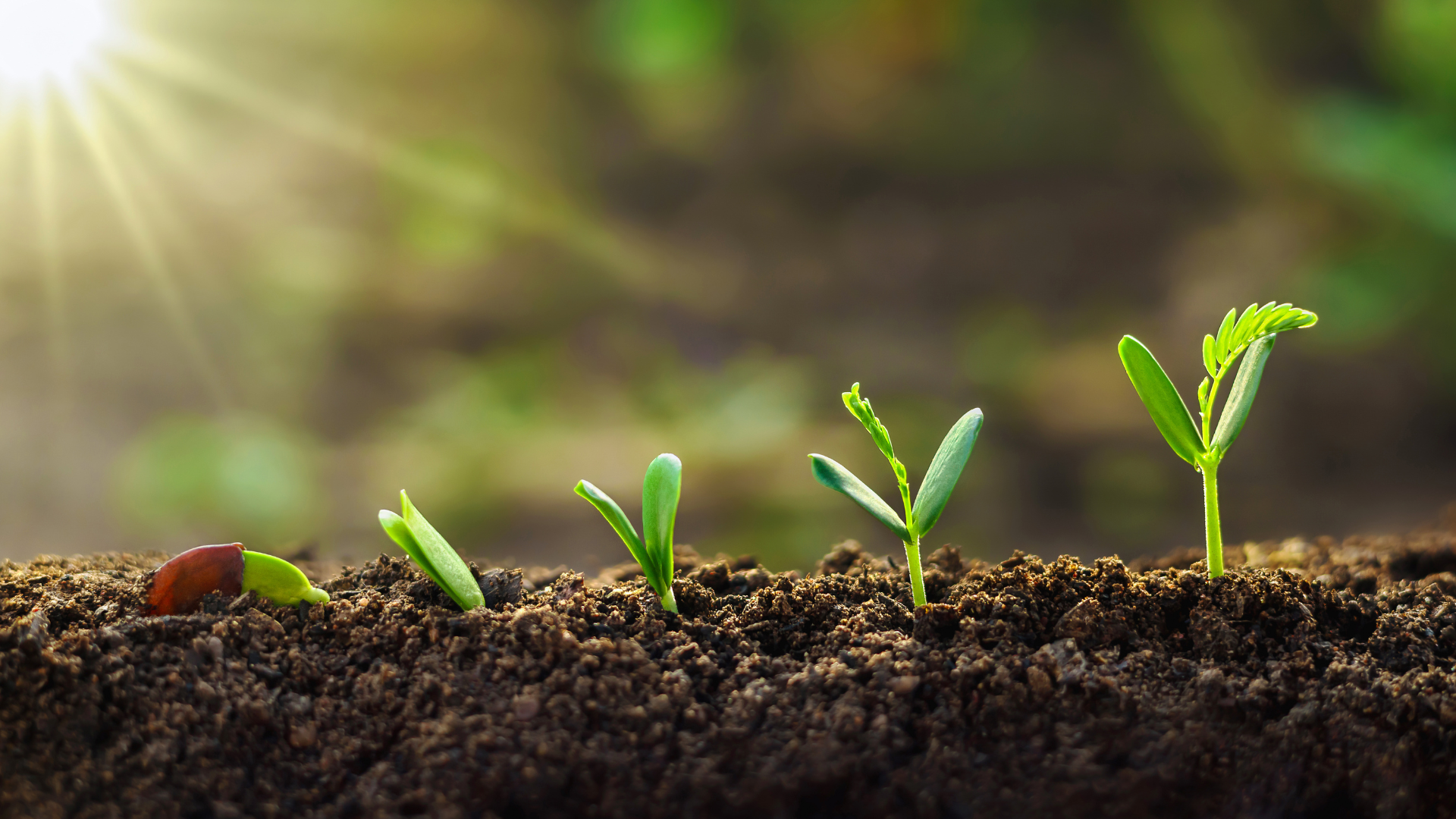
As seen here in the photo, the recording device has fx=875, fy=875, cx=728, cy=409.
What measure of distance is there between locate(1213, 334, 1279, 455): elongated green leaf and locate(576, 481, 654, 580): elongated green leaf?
0.52 meters

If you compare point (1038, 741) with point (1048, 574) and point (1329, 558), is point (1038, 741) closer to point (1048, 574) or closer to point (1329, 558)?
point (1048, 574)

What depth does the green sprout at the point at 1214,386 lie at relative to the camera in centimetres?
77

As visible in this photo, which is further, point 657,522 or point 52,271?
point 52,271

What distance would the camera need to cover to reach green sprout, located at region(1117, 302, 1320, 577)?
77cm

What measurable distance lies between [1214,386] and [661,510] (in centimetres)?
51

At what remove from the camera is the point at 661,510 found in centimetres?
78

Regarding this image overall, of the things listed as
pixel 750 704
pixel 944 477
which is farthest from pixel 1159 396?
pixel 750 704

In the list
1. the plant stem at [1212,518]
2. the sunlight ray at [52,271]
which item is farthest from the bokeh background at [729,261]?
the plant stem at [1212,518]

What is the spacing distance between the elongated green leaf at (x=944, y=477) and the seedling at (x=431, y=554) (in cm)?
41

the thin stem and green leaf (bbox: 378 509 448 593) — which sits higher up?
the thin stem

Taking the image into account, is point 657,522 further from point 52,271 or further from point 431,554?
point 52,271

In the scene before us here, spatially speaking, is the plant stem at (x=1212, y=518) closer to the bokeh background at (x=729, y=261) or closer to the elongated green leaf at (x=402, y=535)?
the elongated green leaf at (x=402, y=535)

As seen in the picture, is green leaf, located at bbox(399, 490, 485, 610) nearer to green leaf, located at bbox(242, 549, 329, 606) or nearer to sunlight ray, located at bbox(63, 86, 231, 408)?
green leaf, located at bbox(242, 549, 329, 606)

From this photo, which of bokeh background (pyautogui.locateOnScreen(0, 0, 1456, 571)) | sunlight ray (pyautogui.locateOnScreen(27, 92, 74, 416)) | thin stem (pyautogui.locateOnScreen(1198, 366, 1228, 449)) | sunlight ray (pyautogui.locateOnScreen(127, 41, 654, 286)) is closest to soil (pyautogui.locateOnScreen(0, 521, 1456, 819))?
thin stem (pyautogui.locateOnScreen(1198, 366, 1228, 449))
